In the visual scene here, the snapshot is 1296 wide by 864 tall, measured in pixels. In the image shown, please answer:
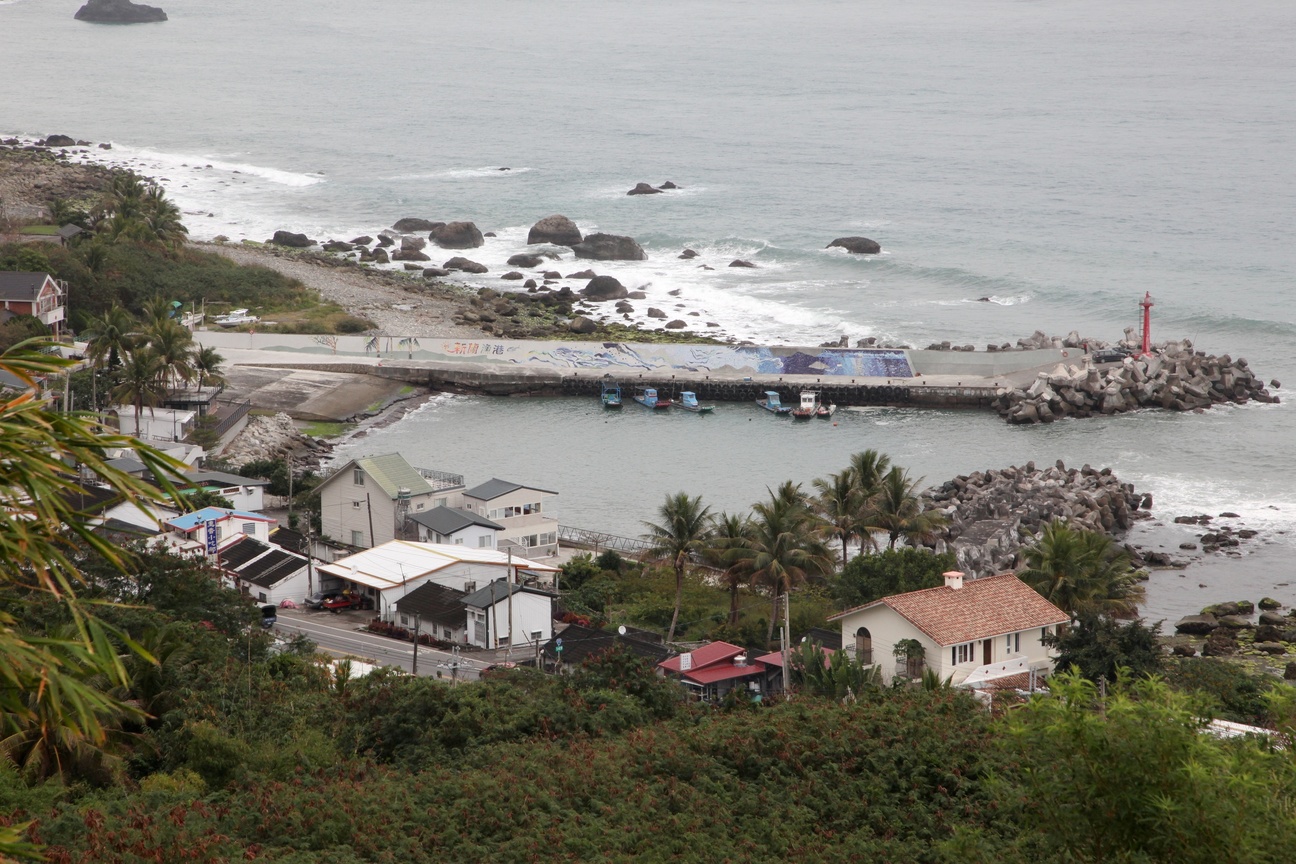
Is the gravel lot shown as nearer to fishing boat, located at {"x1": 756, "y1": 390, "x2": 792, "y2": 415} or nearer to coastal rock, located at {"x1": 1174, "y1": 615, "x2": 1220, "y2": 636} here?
fishing boat, located at {"x1": 756, "y1": 390, "x2": 792, "y2": 415}

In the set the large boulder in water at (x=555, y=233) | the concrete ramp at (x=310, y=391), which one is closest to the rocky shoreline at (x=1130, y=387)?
the concrete ramp at (x=310, y=391)

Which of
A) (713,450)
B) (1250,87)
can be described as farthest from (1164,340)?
(1250,87)

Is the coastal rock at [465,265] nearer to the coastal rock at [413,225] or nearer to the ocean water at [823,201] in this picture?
the ocean water at [823,201]

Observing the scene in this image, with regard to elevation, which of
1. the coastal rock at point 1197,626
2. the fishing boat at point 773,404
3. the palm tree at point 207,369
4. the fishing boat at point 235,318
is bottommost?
the coastal rock at point 1197,626

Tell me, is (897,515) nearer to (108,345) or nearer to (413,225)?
(108,345)

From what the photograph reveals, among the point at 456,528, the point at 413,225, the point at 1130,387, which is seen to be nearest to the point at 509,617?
the point at 456,528

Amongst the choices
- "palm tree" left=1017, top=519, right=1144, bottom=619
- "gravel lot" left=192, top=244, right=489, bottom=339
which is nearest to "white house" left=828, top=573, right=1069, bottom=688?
"palm tree" left=1017, top=519, right=1144, bottom=619

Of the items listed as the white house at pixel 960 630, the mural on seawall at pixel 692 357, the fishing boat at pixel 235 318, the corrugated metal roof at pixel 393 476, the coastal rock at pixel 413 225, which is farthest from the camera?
the coastal rock at pixel 413 225
